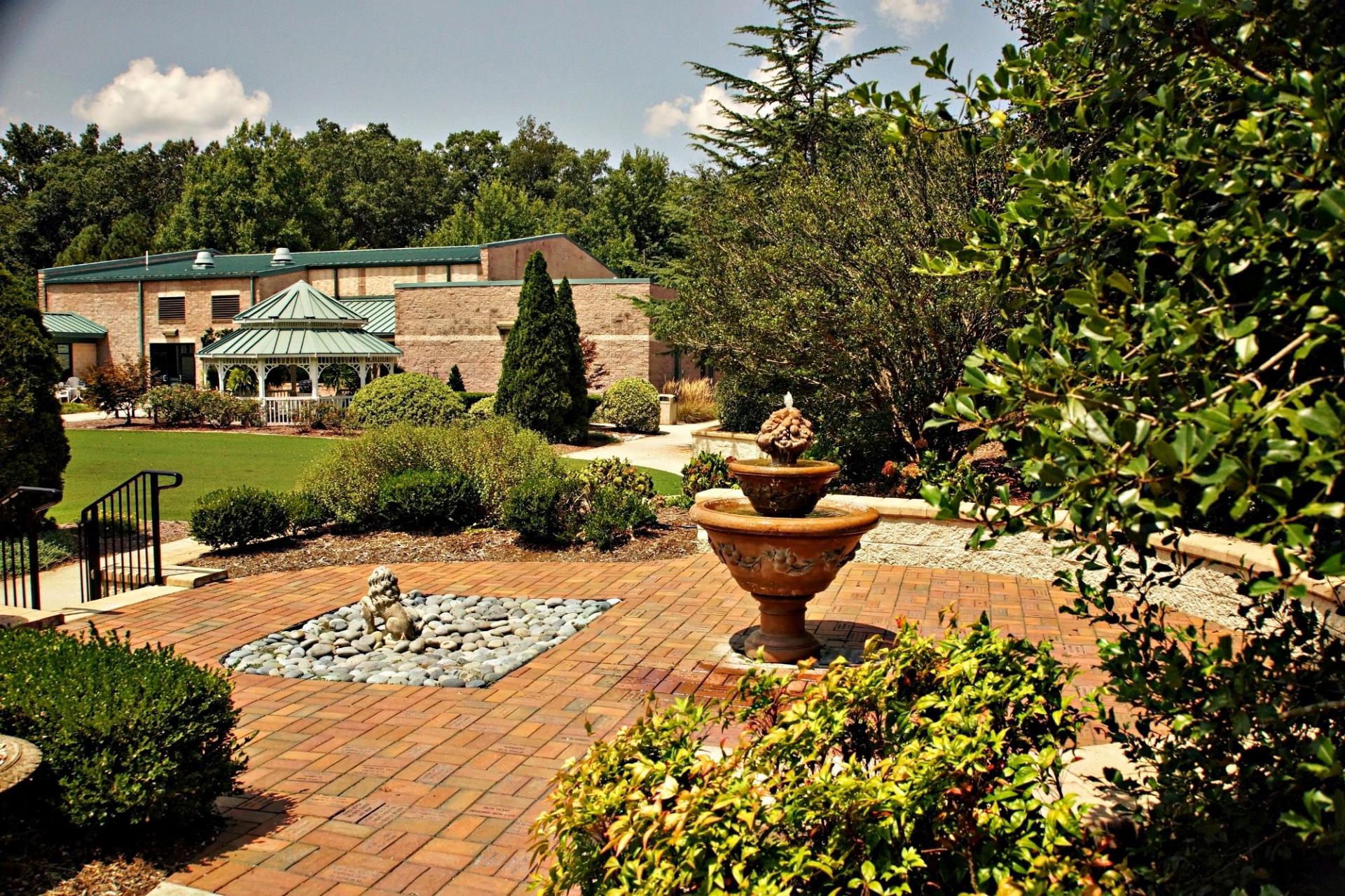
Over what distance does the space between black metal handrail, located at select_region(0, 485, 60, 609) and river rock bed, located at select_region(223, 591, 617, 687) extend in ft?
9.56

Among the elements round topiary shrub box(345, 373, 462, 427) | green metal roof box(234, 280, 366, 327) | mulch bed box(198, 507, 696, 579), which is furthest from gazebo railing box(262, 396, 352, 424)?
mulch bed box(198, 507, 696, 579)

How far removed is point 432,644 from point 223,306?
1564 inches

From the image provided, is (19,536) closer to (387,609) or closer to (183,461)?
(387,609)

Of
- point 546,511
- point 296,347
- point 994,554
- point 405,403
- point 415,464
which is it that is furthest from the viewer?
point 296,347


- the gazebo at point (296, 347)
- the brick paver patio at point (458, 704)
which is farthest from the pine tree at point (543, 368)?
the brick paver patio at point (458, 704)

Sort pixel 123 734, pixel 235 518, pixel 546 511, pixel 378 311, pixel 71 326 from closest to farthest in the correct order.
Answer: pixel 123 734, pixel 235 518, pixel 546 511, pixel 378 311, pixel 71 326

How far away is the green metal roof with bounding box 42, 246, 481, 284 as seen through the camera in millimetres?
41500

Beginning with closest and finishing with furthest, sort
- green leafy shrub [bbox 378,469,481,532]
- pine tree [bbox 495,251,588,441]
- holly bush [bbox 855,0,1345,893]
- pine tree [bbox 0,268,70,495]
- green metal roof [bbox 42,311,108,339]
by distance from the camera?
holly bush [bbox 855,0,1345,893]
pine tree [bbox 0,268,70,495]
green leafy shrub [bbox 378,469,481,532]
pine tree [bbox 495,251,588,441]
green metal roof [bbox 42,311,108,339]

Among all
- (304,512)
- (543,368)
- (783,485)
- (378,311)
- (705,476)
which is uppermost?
(378,311)

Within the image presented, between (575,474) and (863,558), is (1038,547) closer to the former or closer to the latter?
(863,558)

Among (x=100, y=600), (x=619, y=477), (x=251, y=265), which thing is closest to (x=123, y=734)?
(x=100, y=600)

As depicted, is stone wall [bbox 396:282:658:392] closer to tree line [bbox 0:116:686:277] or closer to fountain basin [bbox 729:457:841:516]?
tree line [bbox 0:116:686:277]

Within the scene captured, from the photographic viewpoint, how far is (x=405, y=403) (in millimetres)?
23891

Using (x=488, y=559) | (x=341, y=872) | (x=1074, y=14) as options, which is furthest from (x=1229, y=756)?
(x=488, y=559)
